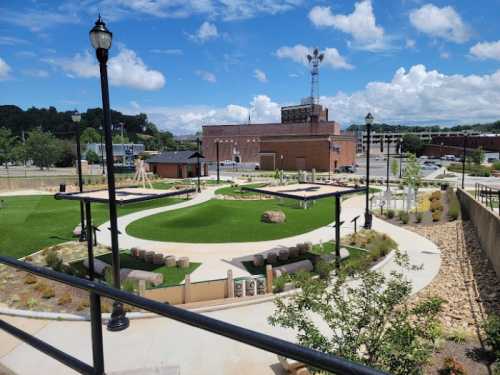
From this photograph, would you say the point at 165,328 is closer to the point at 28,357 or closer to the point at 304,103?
the point at 28,357

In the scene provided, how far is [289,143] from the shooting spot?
71750 millimetres

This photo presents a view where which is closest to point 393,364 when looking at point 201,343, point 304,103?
point 201,343

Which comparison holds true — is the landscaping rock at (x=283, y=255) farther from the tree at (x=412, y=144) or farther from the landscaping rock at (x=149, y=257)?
the tree at (x=412, y=144)

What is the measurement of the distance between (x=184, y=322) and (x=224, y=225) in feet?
64.6

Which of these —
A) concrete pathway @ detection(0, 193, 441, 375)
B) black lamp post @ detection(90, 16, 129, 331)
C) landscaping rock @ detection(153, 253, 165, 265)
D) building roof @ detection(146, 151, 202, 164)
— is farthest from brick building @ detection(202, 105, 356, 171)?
concrete pathway @ detection(0, 193, 441, 375)

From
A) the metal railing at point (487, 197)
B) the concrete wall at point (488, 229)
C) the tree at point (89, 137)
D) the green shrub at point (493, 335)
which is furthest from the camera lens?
the tree at point (89, 137)

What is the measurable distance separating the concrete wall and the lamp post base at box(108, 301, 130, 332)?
1173 cm

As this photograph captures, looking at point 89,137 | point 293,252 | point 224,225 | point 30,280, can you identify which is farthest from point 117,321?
point 89,137

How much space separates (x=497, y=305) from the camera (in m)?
10.4

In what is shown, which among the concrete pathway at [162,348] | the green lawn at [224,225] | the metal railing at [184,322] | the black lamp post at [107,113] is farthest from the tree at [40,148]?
the metal railing at [184,322]

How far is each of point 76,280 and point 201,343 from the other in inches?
233

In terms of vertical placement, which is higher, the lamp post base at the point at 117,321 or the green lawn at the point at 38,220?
the lamp post base at the point at 117,321

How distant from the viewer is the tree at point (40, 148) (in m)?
68.5

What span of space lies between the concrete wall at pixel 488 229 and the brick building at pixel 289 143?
48.1 metres
